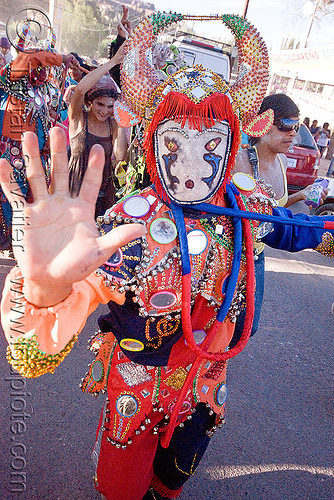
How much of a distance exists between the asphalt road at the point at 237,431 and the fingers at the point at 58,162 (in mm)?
1753

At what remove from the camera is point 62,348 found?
109cm

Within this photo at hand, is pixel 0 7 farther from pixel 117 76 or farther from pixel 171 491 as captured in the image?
pixel 171 491

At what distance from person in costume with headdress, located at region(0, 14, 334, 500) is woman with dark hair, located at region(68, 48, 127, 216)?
2.06 metres

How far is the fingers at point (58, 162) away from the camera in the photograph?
3.35 ft

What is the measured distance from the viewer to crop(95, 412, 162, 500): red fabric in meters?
1.54

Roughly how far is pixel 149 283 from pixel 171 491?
1.12 meters

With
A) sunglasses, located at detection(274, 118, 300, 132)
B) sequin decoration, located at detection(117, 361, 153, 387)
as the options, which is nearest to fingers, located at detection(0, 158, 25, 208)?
sequin decoration, located at detection(117, 361, 153, 387)

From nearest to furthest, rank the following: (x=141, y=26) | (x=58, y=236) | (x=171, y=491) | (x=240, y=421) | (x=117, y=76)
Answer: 1. (x=58, y=236)
2. (x=141, y=26)
3. (x=171, y=491)
4. (x=240, y=421)
5. (x=117, y=76)

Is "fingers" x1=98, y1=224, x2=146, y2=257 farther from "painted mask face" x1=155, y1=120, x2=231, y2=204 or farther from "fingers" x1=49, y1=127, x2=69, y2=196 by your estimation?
"painted mask face" x1=155, y1=120, x2=231, y2=204

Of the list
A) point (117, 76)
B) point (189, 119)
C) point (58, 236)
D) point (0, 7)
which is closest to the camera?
point (58, 236)

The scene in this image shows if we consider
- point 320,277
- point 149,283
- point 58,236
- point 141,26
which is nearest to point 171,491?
point 149,283

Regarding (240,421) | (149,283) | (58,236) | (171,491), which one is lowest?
(240,421)

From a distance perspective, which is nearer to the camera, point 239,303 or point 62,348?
point 62,348

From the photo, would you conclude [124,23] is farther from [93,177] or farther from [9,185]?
[9,185]
